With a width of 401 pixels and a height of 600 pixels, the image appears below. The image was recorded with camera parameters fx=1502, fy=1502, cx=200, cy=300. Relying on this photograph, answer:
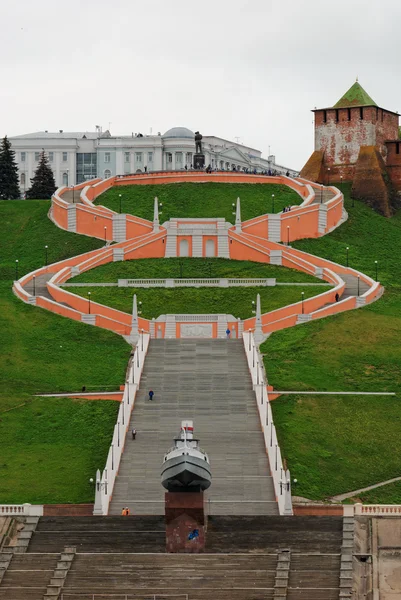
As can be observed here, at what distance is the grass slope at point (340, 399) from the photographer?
57312 millimetres

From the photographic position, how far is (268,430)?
2283 inches

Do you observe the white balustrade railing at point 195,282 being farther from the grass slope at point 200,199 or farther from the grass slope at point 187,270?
the grass slope at point 200,199

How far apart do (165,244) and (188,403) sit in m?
28.2

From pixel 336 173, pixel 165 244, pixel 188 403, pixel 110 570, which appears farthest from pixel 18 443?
pixel 336 173

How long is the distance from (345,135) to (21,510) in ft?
206

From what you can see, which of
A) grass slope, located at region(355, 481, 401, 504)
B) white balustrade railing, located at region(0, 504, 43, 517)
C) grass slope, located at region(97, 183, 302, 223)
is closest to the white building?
grass slope, located at region(97, 183, 302, 223)

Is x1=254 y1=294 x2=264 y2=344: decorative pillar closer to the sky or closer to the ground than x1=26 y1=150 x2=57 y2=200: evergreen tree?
closer to the ground

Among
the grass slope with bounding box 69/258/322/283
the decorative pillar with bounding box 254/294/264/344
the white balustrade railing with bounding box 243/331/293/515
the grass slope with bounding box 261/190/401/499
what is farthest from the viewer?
the grass slope with bounding box 69/258/322/283

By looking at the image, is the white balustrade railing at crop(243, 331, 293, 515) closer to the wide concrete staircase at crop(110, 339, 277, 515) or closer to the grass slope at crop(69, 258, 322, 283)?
the wide concrete staircase at crop(110, 339, 277, 515)

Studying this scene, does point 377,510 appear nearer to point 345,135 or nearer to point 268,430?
point 268,430

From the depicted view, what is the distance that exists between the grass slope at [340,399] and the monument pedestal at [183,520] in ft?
27.0

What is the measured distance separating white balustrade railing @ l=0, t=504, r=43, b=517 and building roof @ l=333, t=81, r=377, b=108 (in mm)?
63382

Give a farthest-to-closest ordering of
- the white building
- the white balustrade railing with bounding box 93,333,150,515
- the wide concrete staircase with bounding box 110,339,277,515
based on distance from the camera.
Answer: the white building → the wide concrete staircase with bounding box 110,339,277,515 → the white balustrade railing with bounding box 93,333,150,515

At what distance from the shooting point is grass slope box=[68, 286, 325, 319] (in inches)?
3059
